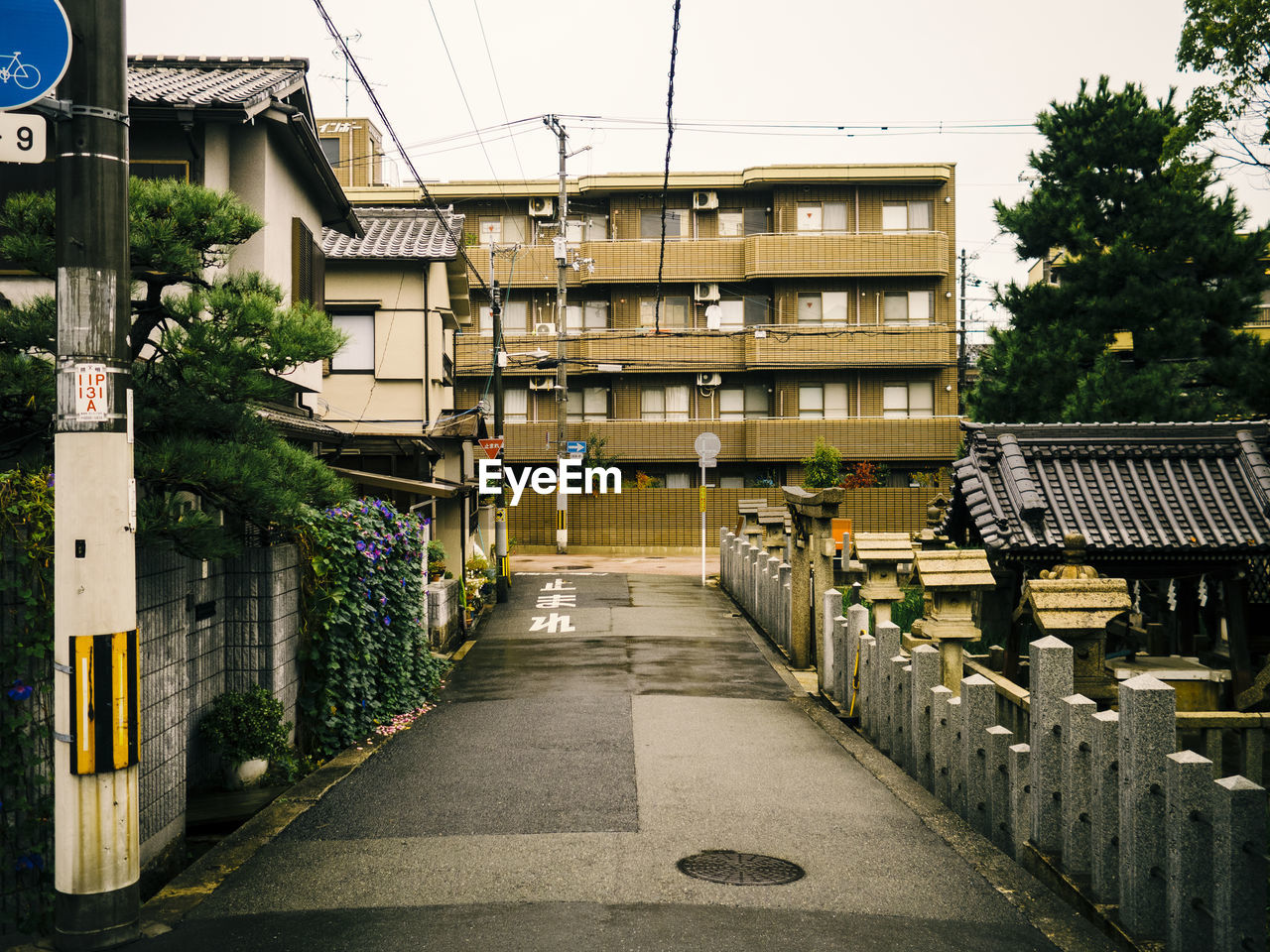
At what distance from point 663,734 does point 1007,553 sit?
3.80 meters

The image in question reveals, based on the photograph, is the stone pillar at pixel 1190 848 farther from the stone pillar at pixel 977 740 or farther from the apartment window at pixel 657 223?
Result: the apartment window at pixel 657 223

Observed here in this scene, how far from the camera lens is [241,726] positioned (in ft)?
25.6

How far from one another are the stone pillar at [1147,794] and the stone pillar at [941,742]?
2683mm

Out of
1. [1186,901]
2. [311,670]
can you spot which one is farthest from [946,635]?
[311,670]

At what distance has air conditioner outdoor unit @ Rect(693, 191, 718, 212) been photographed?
124 feet

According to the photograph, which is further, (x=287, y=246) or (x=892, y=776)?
(x=287, y=246)

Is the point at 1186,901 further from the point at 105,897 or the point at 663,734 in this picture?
the point at 663,734

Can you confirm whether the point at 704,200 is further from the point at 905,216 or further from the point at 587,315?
the point at 905,216

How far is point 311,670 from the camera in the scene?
923 centimetres

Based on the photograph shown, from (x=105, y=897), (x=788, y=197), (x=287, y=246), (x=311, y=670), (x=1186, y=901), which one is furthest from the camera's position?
(x=788, y=197)

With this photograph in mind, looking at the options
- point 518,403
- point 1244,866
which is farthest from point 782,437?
point 1244,866

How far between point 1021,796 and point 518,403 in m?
34.7

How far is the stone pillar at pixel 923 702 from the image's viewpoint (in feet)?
26.4

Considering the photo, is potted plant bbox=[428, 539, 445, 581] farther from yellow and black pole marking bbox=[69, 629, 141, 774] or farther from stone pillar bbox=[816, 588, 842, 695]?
yellow and black pole marking bbox=[69, 629, 141, 774]
